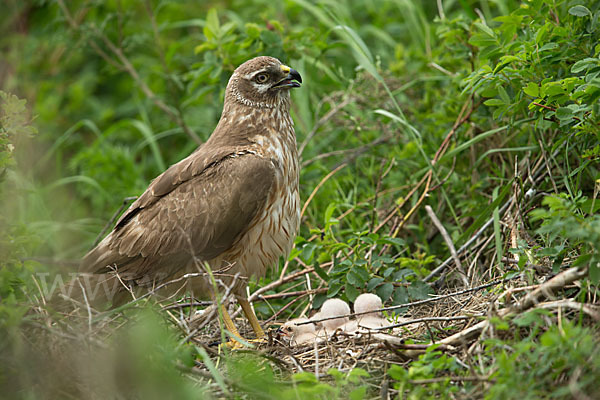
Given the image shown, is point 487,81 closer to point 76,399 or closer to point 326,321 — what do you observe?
point 326,321

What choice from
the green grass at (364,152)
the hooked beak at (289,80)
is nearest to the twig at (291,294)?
the green grass at (364,152)

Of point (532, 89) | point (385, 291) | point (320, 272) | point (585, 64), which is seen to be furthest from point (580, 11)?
point (320, 272)

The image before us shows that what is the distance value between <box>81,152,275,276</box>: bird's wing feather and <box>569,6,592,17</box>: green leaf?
1995 millimetres

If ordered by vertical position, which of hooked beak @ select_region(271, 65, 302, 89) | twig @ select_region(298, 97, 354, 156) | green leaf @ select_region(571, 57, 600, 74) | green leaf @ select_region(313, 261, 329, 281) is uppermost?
hooked beak @ select_region(271, 65, 302, 89)

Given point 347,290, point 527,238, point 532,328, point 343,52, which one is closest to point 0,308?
point 347,290

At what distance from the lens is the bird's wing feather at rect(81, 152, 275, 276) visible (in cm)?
420

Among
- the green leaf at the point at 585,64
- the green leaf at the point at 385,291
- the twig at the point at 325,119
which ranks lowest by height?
the green leaf at the point at 385,291

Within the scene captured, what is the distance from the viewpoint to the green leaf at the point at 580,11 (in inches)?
150

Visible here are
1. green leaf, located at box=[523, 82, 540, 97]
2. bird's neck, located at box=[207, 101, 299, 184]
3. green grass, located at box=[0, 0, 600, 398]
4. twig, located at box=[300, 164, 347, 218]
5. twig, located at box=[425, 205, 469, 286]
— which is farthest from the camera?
twig, located at box=[300, 164, 347, 218]

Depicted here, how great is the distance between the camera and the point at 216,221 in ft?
13.8

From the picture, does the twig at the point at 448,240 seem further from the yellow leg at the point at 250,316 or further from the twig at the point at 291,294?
the yellow leg at the point at 250,316

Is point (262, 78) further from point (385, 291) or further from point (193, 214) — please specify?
point (385, 291)

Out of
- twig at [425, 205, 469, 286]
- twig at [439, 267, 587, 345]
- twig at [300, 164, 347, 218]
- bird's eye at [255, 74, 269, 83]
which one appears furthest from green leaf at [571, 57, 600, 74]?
twig at [300, 164, 347, 218]

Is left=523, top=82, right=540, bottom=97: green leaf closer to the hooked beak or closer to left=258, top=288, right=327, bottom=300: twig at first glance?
the hooked beak
